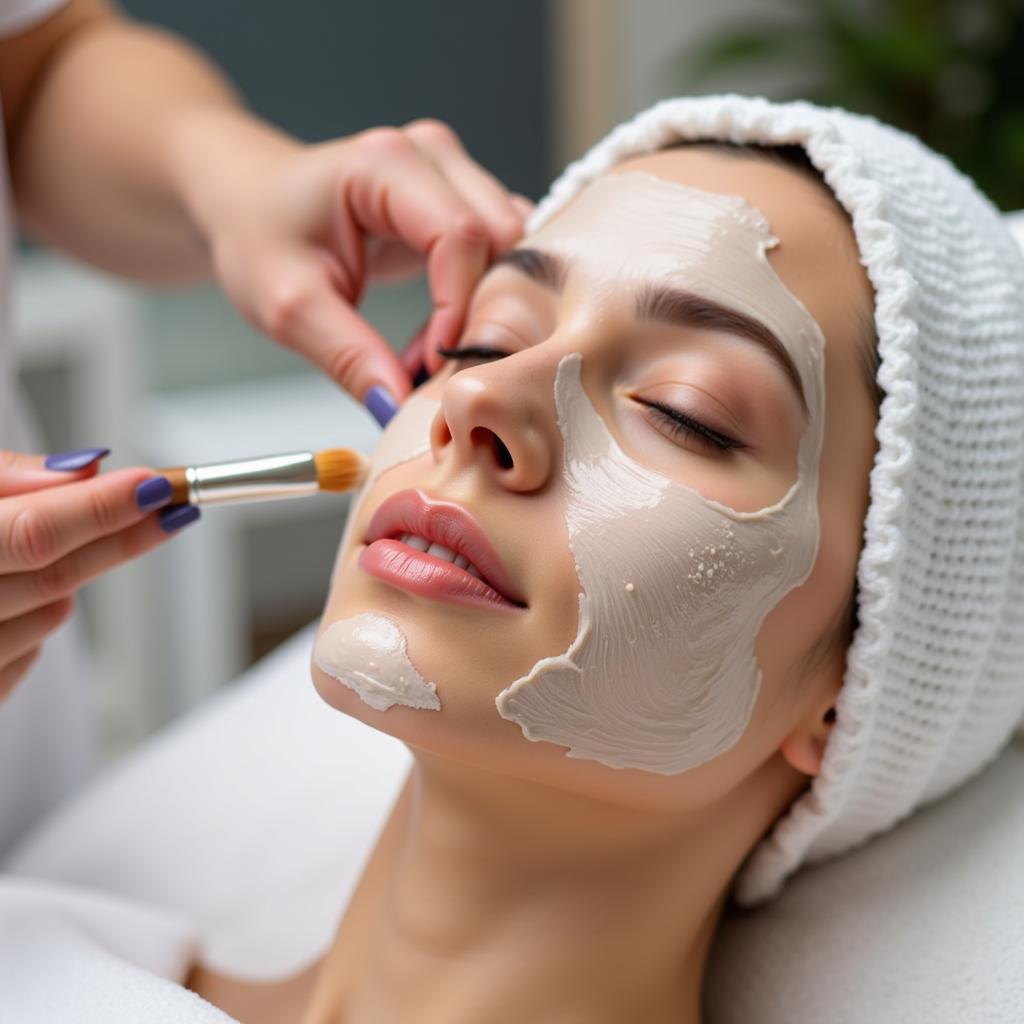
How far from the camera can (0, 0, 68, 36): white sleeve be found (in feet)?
3.96

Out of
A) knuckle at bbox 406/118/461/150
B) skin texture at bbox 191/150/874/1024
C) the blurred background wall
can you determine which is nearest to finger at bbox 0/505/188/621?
skin texture at bbox 191/150/874/1024

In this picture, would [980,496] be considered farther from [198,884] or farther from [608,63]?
[608,63]

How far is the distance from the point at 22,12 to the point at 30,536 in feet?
2.14

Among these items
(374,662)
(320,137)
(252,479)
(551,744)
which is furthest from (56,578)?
(320,137)

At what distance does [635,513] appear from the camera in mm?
766

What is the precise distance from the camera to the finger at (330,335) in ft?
3.21

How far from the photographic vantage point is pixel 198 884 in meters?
1.22

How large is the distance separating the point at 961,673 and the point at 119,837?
0.81m

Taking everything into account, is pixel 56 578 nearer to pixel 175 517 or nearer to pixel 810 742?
pixel 175 517

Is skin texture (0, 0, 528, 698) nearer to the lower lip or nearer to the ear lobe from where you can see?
the lower lip

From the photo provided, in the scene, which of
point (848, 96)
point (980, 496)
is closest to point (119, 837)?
point (980, 496)

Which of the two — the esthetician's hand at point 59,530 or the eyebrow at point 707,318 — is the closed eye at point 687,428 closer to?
the eyebrow at point 707,318

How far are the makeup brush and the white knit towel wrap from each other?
34cm

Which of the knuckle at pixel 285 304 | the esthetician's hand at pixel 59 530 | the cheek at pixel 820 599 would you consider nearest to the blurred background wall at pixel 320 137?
the knuckle at pixel 285 304
